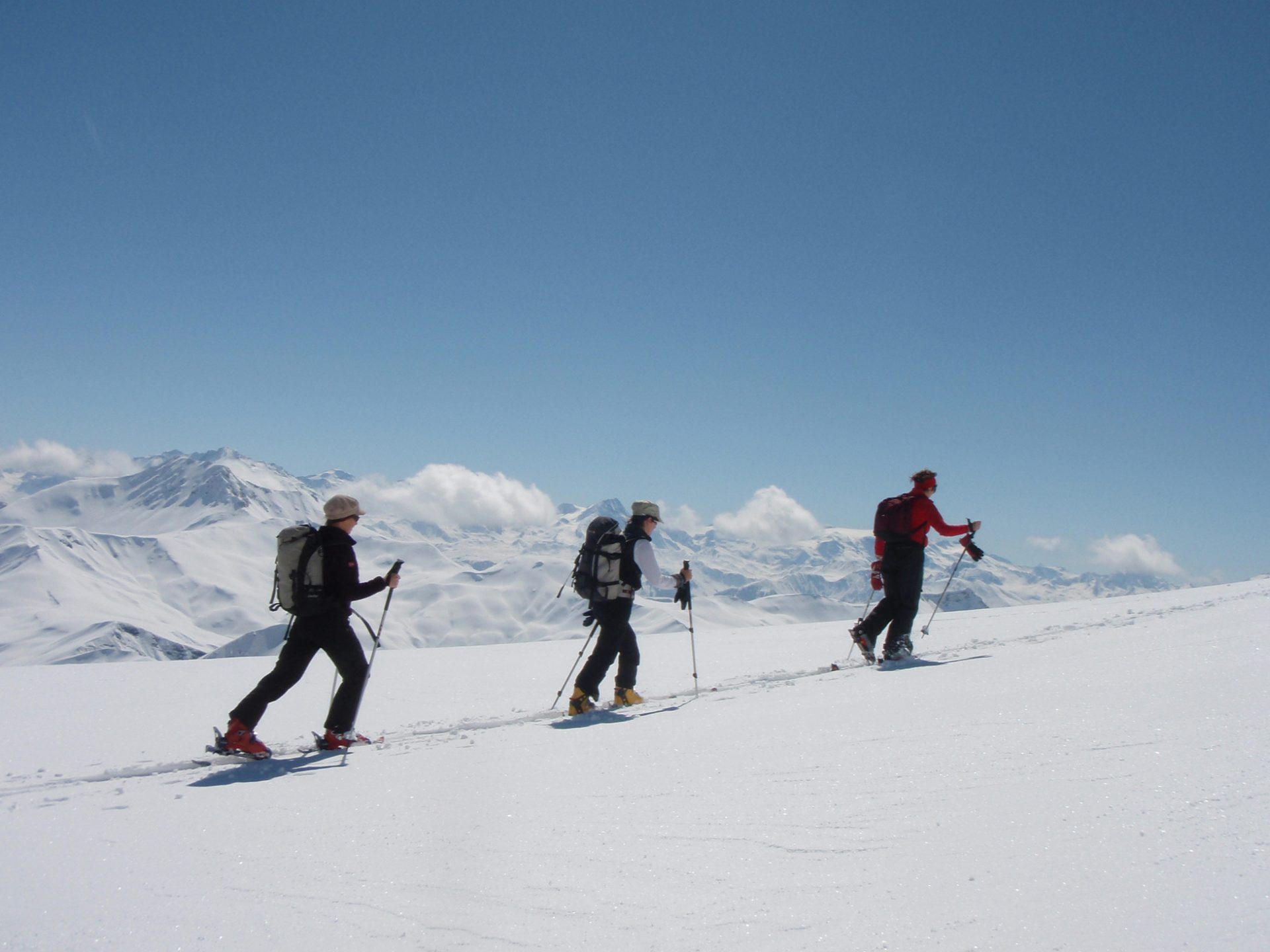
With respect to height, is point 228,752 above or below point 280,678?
below

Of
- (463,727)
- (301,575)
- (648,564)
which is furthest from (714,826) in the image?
(648,564)

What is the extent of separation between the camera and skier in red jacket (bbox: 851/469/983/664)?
8.30 metres

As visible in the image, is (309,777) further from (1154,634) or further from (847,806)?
(1154,634)

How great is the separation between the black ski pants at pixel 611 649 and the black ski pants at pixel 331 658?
1928 mm

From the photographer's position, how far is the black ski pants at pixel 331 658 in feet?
17.9

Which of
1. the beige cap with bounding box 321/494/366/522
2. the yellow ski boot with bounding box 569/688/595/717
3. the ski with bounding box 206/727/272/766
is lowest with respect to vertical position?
the ski with bounding box 206/727/272/766

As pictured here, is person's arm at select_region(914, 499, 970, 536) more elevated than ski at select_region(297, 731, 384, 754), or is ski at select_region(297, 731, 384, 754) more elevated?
person's arm at select_region(914, 499, 970, 536)

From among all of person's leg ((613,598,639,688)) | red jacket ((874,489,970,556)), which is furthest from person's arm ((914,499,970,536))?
person's leg ((613,598,639,688))

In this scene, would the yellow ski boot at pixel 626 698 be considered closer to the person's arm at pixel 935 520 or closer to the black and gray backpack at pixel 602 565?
the black and gray backpack at pixel 602 565

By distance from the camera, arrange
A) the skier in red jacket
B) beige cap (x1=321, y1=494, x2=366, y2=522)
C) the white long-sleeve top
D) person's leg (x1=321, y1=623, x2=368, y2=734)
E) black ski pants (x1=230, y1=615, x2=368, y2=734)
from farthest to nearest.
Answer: the skier in red jacket
the white long-sleeve top
beige cap (x1=321, y1=494, x2=366, y2=522)
person's leg (x1=321, y1=623, x2=368, y2=734)
black ski pants (x1=230, y1=615, x2=368, y2=734)

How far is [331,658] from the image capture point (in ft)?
18.4

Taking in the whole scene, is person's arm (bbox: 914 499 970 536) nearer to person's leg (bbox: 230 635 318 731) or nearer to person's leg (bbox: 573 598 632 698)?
person's leg (bbox: 573 598 632 698)

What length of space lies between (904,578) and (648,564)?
3.26 meters

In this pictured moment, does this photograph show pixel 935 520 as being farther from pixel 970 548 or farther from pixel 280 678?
pixel 280 678
